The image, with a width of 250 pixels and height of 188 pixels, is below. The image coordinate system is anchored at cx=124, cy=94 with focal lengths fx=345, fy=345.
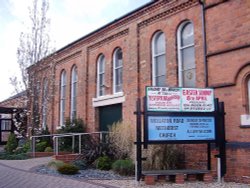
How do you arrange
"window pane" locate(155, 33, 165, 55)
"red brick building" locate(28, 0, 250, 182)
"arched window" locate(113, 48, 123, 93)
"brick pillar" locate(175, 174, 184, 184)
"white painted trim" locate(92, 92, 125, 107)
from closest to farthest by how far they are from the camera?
"brick pillar" locate(175, 174, 184, 184)
"red brick building" locate(28, 0, 250, 182)
"window pane" locate(155, 33, 165, 55)
"white painted trim" locate(92, 92, 125, 107)
"arched window" locate(113, 48, 123, 93)

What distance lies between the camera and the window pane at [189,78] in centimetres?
1315

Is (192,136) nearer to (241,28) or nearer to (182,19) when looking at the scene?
(241,28)

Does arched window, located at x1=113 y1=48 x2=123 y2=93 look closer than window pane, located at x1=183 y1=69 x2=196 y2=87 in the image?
No

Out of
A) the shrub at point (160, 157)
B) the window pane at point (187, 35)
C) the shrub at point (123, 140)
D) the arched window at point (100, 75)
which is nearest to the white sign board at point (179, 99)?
the shrub at point (160, 157)

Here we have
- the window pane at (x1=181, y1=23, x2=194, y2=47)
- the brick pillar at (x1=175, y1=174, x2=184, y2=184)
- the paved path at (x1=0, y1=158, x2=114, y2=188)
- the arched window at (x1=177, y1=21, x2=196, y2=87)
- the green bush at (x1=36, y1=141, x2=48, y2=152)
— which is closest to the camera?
the paved path at (x1=0, y1=158, x2=114, y2=188)

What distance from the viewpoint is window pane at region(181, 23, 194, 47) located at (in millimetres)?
13373

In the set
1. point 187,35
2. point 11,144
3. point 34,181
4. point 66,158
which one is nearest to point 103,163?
point 66,158

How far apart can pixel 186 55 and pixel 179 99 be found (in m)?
3.70

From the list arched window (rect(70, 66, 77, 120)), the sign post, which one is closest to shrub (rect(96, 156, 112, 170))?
the sign post

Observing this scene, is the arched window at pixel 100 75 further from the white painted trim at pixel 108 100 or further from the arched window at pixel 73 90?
the arched window at pixel 73 90

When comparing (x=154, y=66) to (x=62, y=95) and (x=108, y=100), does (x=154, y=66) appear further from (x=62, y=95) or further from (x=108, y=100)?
(x=62, y=95)

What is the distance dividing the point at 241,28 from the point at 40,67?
44.0ft

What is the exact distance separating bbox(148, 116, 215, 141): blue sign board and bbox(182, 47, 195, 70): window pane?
3259 mm

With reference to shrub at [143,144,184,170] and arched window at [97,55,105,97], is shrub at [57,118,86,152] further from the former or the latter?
shrub at [143,144,184,170]
